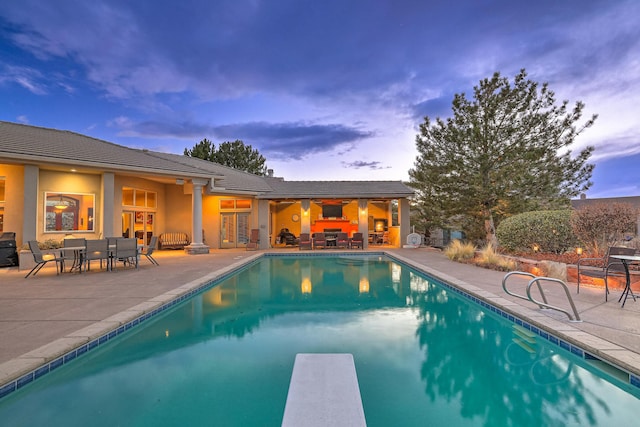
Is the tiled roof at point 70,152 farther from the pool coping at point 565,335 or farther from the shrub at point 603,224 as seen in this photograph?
the shrub at point 603,224

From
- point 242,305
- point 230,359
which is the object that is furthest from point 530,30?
point 230,359

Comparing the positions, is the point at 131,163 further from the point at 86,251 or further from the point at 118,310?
Result: the point at 118,310

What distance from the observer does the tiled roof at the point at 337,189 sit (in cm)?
1630

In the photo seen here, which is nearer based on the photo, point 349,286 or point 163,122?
point 349,286

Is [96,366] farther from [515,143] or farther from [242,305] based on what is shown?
[515,143]

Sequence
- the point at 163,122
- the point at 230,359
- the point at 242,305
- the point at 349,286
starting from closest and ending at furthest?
1. the point at 230,359
2. the point at 242,305
3. the point at 349,286
4. the point at 163,122

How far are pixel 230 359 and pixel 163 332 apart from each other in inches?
55.4

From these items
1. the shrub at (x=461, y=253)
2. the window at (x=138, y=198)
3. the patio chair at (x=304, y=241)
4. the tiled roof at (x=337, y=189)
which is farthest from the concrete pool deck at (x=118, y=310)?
the tiled roof at (x=337, y=189)

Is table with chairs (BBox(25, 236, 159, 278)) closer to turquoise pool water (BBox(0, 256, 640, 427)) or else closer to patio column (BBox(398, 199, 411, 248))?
turquoise pool water (BBox(0, 256, 640, 427))

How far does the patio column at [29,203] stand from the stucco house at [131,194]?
22 millimetres

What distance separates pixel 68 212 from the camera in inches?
428

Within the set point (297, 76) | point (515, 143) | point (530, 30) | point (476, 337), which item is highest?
point (297, 76)

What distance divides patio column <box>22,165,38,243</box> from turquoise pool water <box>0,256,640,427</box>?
774 cm

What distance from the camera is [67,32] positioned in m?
12.6
